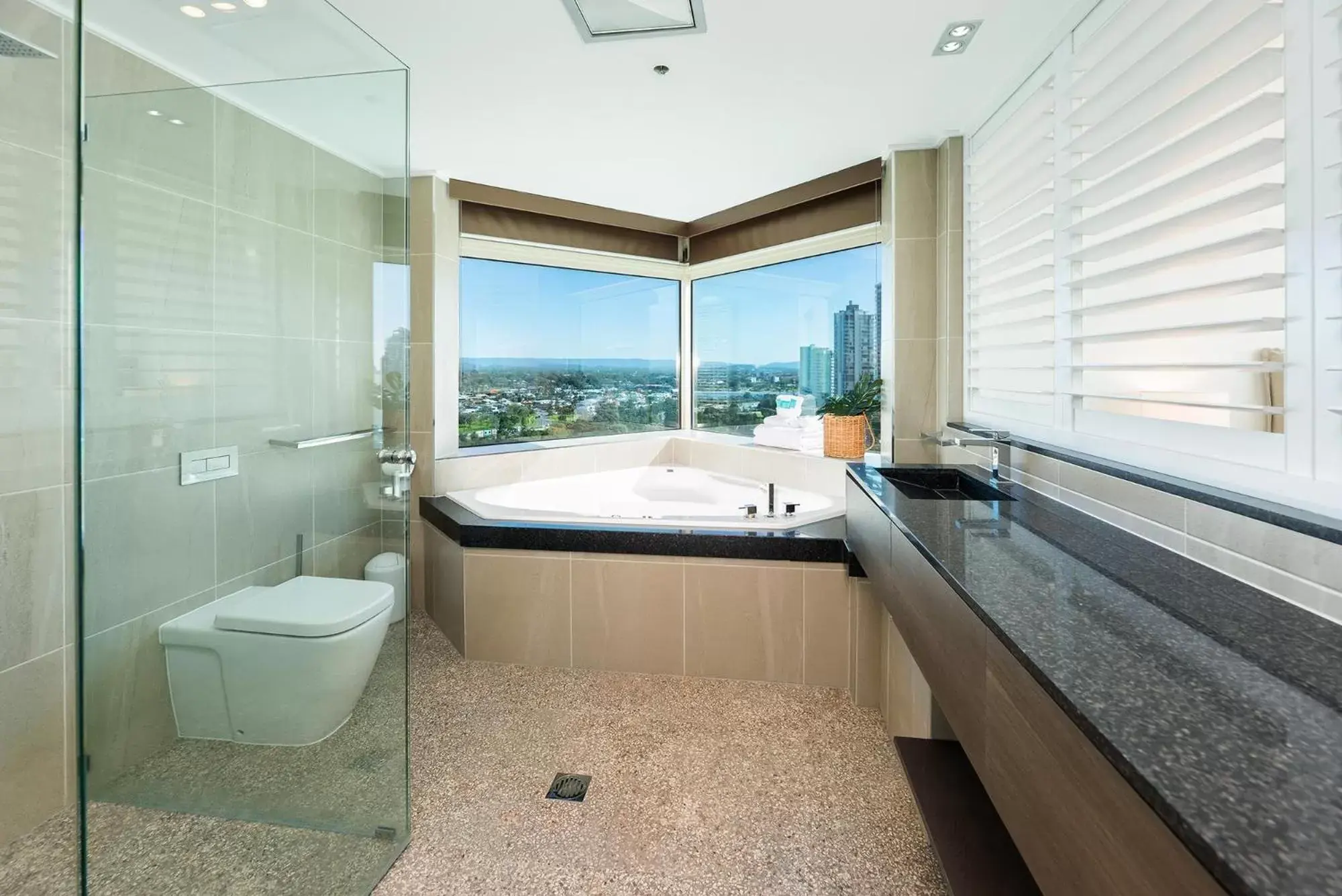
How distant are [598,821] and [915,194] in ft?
9.02

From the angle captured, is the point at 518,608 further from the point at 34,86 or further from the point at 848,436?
the point at 34,86

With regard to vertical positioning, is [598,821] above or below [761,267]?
below

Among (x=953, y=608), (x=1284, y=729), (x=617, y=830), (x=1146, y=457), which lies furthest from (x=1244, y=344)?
(x=617, y=830)

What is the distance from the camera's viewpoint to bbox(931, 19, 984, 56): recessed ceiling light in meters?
1.89

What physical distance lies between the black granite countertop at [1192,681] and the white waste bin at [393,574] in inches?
52.1

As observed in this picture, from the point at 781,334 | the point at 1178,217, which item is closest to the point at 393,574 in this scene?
the point at 1178,217

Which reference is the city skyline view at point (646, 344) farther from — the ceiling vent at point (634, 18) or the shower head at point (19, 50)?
the shower head at point (19, 50)

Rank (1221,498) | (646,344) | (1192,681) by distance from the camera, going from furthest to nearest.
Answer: (646,344) < (1221,498) < (1192,681)

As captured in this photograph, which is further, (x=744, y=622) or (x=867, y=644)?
(x=744, y=622)

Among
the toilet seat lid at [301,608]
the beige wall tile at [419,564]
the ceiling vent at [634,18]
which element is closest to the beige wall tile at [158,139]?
the toilet seat lid at [301,608]

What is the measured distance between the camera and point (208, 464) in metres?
1.35

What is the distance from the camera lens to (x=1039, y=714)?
82cm

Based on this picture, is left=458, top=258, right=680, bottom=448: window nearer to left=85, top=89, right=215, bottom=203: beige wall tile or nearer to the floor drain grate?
the floor drain grate

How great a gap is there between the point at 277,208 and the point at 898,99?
83.3 inches
